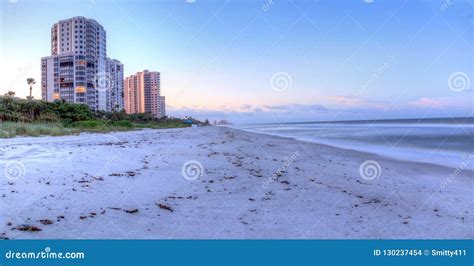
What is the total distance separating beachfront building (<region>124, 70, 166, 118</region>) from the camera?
80744mm

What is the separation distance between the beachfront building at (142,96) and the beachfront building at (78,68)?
235 inches

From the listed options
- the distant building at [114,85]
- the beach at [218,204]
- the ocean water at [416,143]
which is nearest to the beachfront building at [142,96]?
the distant building at [114,85]

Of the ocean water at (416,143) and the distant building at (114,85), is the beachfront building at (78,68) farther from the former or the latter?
the ocean water at (416,143)

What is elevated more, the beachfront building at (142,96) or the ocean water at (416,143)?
the beachfront building at (142,96)

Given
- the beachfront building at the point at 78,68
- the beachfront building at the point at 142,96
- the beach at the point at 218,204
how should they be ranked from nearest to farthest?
the beach at the point at 218,204 → the beachfront building at the point at 78,68 → the beachfront building at the point at 142,96

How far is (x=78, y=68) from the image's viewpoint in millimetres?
66500

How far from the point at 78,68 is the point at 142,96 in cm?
2102

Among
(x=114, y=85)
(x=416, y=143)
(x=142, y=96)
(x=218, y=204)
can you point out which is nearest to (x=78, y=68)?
(x=114, y=85)

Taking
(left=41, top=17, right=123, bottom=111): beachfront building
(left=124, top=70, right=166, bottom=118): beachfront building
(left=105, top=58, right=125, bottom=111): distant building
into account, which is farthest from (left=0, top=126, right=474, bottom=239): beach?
(left=124, top=70, right=166, bottom=118): beachfront building

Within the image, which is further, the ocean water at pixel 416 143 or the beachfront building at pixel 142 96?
the beachfront building at pixel 142 96

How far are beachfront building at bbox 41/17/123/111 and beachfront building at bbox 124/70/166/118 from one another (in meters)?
5.97

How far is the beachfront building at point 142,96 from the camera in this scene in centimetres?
8074

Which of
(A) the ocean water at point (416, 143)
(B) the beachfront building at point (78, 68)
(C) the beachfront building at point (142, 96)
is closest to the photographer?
(A) the ocean water at point (416, 143)
